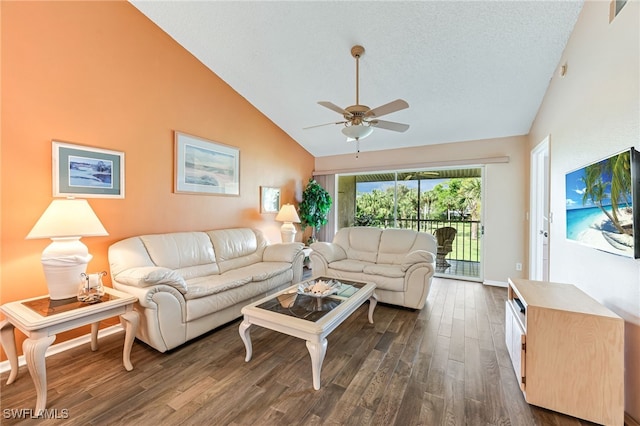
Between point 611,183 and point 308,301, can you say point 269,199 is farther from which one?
point 611,183

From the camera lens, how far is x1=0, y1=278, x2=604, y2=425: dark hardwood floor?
1.56 meters

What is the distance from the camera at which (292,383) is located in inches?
72.9

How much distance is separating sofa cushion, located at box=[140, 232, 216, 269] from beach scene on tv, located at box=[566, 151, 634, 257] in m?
3.51

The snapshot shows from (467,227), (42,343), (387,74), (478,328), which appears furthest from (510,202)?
(42,343)

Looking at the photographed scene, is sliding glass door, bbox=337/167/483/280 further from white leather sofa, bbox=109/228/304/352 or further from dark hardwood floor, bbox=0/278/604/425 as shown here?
dark hardwood floor, bbox=0/278/604/425

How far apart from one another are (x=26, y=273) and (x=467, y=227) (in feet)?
18.5

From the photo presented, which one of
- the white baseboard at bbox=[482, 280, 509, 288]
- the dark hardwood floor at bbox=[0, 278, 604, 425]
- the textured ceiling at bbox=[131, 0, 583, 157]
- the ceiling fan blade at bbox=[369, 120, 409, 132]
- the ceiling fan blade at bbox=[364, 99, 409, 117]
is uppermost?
the textured ceiling at bbox=[131, 0, 583, 157]

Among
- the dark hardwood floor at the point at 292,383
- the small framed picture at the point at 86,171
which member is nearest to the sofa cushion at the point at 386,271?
the dark hardwood floor at the point at 292,383

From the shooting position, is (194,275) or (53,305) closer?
(53,305)

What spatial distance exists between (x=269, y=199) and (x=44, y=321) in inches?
126

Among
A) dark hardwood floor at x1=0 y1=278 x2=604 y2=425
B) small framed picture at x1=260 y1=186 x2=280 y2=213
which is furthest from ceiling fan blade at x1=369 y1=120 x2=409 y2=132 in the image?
small framed picture at x1=260 y1=186 x2=280 y2=213

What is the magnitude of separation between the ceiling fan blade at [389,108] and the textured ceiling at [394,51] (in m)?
0.89

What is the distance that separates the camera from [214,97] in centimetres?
361

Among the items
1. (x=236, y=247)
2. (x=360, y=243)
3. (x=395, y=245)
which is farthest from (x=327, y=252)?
(x=236, y=247)
